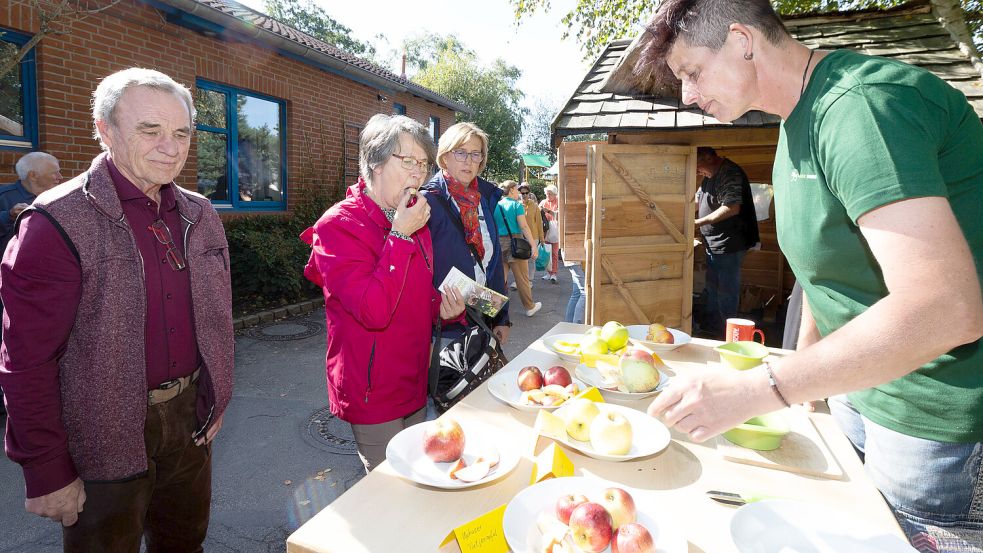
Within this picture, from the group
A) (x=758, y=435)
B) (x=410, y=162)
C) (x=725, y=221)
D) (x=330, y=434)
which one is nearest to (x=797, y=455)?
(x=758, y=435)

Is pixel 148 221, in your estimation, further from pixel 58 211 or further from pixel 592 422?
pixel 592 422

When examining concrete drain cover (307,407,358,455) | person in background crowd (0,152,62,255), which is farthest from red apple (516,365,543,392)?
person in background crowd (0,152,62,255)

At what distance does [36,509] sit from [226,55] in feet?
27.9

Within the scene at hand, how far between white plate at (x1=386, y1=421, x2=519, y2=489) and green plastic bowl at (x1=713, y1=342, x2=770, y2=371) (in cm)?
108

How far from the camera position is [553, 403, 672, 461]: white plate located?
4.87 ft

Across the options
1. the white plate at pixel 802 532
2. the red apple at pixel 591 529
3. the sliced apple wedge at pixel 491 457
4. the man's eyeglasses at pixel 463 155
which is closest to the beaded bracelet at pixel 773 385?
the white plate at pixel 802 532

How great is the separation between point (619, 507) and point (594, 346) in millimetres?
1253

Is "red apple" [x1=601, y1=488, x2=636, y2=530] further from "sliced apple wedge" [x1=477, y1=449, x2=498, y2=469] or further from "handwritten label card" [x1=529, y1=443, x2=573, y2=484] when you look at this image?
"sliced apple wedge" [x1=477, y1=449, x2=498, y2=469]

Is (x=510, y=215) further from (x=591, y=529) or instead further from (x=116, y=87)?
(x=591, y=529)

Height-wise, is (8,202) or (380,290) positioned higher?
(8,202)

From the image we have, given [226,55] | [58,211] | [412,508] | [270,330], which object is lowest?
[270,330]

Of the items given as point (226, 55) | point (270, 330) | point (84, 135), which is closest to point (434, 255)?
point (270, 330)

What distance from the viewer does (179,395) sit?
207cm

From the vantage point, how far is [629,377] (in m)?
1.96
